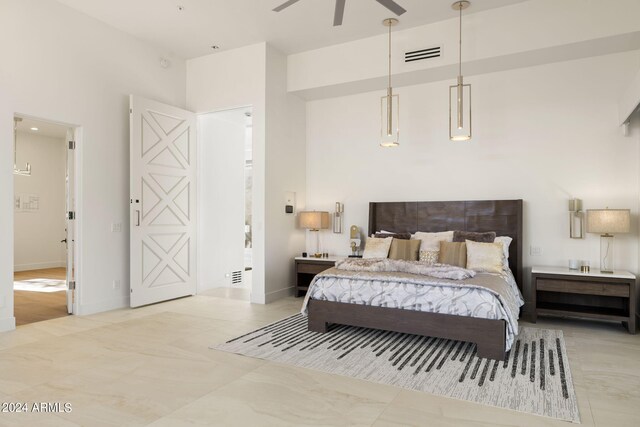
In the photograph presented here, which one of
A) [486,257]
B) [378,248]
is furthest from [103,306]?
[486,257]

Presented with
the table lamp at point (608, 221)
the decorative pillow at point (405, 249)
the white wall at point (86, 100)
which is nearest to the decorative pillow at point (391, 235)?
the decorative pillow at point (405, 249)

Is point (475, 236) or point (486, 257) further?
point (475, 236)

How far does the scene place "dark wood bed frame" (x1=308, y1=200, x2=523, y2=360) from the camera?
3.41 metres

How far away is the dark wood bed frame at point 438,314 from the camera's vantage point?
3.41 meters

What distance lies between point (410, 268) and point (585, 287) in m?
1.94

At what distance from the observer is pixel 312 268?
233 inches

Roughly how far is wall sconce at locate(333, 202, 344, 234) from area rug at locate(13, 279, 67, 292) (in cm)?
465

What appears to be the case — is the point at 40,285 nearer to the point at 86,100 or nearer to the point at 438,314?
the point at 86,100

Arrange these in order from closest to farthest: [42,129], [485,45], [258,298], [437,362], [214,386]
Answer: [214,386] < [437,362] < [485,45] < [258,298] < [42,129]

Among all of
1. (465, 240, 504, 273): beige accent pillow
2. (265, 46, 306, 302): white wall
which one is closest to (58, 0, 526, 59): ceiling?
(265, 46, 306, 302): white wall

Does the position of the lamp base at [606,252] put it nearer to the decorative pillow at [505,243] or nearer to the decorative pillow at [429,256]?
the decorative pillow at [505,243]

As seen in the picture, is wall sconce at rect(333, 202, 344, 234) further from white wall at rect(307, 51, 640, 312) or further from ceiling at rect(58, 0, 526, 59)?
ceiling at rect(58, 0, 526, 59)

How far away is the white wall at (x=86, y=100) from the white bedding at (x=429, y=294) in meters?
2.82

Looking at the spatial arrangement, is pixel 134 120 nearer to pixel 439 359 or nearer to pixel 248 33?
pixel 248 33
